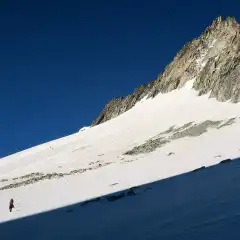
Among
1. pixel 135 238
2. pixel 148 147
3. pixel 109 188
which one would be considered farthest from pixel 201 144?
pixel 135 238

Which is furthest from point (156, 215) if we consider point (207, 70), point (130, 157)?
point (207, 70)

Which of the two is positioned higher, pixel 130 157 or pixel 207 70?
pixel 207 70

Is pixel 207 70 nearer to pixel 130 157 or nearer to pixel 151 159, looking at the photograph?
pixel 130 157

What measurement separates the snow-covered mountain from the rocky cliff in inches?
10.8

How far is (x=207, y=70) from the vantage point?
82688 mm

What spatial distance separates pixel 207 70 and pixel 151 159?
4682 centimetres

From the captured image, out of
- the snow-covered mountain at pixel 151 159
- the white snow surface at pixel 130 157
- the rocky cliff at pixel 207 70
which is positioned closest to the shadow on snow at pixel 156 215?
the snow-covered mountain at pixel 151 159

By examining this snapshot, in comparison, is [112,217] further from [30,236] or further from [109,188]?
[109,188]

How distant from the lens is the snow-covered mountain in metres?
16.1

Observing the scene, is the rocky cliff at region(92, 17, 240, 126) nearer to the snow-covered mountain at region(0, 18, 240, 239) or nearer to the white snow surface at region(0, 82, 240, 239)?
the snow-covered mountain at region(0, 18, 240, 239)

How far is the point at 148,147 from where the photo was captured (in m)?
50.6

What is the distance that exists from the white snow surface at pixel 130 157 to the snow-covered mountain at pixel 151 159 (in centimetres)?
16

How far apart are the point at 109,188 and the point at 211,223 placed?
16803mm

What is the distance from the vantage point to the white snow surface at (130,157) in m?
27.6
